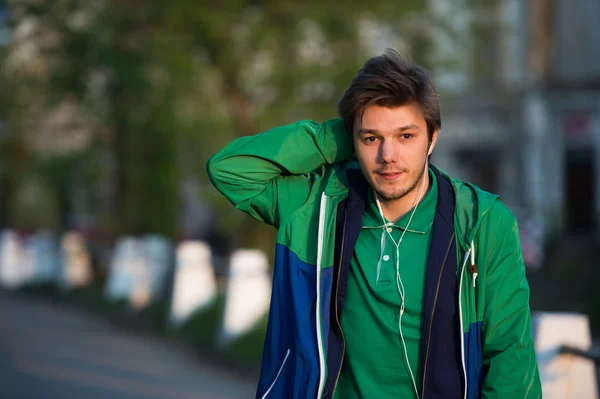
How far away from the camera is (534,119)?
30219mm

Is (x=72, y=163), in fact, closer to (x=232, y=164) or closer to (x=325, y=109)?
(x=325, y=109)

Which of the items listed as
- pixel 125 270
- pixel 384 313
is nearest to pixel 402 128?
pixel 384 313

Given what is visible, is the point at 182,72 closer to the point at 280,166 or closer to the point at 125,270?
the point at 125,270

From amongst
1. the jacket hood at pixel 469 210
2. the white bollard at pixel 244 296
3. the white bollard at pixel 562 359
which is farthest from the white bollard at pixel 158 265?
the jacket hood at pixel 469 210

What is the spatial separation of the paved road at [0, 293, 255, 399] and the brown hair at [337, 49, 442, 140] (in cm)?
565

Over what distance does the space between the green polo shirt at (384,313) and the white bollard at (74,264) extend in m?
15.1

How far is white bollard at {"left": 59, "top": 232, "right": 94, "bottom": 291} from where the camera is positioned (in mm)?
17859

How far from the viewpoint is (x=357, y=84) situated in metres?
3.28

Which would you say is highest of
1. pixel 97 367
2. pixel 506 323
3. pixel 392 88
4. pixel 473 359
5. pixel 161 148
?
pixel 161 148

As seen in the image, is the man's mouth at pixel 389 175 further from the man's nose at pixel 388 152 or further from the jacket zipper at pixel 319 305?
the jacket zipper at pixel 319 305

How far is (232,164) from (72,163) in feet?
54.1

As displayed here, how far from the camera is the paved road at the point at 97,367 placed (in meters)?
8.63

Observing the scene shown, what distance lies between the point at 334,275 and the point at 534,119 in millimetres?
27965

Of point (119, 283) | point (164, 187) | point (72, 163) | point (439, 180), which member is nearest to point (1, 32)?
point (72, 163)
